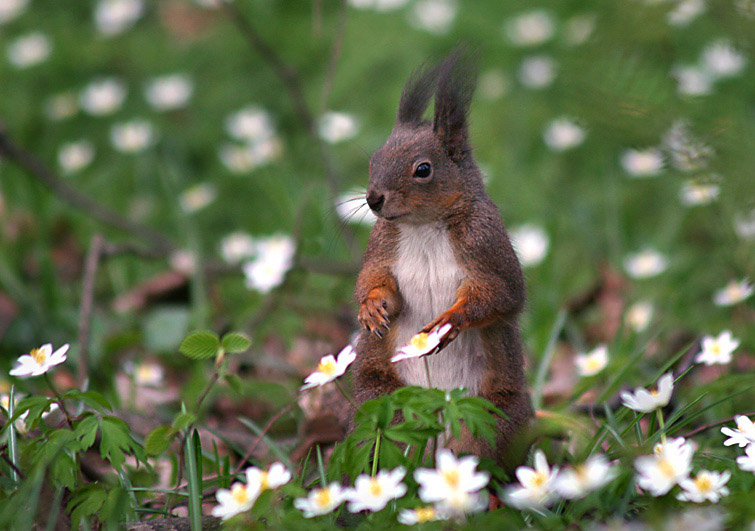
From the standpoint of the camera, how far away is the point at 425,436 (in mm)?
2209

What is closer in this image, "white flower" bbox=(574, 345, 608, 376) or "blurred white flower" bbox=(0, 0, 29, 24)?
"white flower" bbox=(574, 345, 608, 376)

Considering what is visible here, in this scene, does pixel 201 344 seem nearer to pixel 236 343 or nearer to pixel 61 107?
pixel 236 343

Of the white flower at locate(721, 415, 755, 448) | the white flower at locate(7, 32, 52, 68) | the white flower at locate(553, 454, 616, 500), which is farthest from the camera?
the white flower at locate(7, 32, 52, 68)

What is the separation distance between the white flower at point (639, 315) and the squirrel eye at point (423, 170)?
176 centimetres

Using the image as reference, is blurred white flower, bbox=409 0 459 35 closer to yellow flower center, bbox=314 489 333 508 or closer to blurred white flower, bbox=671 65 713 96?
blurred white flower, bbox=671 65 713 96

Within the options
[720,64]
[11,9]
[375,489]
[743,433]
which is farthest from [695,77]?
[11,9]

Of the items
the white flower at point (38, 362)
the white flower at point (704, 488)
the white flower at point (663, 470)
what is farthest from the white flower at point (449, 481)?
the white flower at point (38, 362)

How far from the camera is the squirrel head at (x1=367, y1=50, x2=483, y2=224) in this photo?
107 inches

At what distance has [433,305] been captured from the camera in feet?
9.07

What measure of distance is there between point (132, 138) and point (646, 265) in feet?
12.8

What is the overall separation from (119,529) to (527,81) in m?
5.52

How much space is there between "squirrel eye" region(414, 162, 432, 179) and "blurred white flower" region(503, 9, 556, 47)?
480 centimetres

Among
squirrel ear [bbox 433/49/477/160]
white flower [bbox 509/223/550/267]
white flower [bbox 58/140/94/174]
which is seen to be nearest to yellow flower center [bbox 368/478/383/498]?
squirrel ear [bbox 433/49/477/160]

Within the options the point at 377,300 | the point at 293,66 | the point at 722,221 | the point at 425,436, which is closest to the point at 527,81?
the point at 293,66
